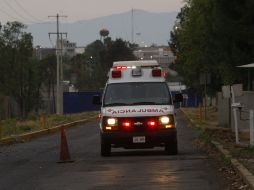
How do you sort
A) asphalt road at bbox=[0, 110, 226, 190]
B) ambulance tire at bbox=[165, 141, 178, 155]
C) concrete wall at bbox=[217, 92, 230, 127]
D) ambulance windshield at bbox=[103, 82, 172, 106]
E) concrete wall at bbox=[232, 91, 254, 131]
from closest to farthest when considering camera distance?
1. asphalt road at bbox=[0, 110, 226, 190]
2. ambulance tire at bbox=[165, 141, 178, 155]
3. ambulance windshield at bbox=[103, 82, 172, 106]
4. concrete wall at bbox=[232, 91, 254, 131]
5. concrete wall at bbox=[217, 92, 230, 127]

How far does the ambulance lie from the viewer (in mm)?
18859

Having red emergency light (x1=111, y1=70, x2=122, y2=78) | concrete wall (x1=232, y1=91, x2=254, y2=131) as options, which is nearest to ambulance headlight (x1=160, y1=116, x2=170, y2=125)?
red emergency light (x1=111, y1=70, x2=122, y2=78)

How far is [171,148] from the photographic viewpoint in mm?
19359

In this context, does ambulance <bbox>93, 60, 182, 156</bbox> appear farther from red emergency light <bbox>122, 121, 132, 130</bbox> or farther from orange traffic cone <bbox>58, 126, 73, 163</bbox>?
orange traffic cone <bbox>58, 126, 73, 163</bbox>

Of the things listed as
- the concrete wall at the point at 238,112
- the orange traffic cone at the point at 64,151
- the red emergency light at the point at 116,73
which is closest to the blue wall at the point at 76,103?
the concrete wall at the point at 238,112

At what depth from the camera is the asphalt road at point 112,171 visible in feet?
44.0

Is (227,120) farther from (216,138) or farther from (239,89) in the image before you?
(239,89)

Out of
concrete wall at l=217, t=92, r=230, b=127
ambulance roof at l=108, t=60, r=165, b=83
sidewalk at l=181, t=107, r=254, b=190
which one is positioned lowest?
sidewalk at l=181, t=107, r=254, b=190

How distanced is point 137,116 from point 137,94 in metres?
0.98

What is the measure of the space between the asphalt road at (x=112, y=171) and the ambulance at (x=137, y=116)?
1.40 feet

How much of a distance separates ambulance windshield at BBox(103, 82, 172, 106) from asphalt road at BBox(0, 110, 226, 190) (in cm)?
145

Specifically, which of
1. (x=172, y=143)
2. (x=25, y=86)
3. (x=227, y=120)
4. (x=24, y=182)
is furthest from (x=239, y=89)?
(x=25, y=86)

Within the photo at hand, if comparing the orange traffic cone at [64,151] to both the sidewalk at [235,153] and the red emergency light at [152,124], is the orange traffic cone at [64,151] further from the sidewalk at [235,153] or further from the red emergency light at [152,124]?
the sidewalk at [235,153]

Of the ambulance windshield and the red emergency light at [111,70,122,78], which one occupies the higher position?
the red emergency light at [111,70,122,78]
